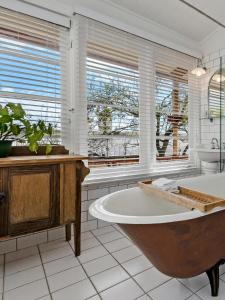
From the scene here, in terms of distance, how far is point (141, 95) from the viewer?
2.54m

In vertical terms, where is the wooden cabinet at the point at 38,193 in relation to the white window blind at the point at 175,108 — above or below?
below

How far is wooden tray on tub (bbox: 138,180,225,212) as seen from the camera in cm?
115

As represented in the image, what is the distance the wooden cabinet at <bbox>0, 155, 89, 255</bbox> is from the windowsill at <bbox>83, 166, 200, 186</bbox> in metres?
0.46

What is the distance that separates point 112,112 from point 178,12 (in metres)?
1.49

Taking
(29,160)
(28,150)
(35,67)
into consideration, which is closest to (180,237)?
(29,160)

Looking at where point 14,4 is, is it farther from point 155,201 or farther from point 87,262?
point 87,262

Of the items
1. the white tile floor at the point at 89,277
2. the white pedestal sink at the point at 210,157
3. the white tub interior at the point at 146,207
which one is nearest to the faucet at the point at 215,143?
the white pedestal sink at the point at 210,157

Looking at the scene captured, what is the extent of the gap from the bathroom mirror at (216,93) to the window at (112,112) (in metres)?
1.22

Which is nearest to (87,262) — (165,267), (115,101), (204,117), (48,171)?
(165,267)

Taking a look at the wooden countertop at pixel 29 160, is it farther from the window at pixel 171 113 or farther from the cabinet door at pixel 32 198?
the window at pixel 171 113

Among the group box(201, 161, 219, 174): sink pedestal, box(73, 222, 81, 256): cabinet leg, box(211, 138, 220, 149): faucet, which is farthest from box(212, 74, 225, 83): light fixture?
box(73, 222, 81, 256): cabinet leg

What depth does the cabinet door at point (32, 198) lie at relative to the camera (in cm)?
140

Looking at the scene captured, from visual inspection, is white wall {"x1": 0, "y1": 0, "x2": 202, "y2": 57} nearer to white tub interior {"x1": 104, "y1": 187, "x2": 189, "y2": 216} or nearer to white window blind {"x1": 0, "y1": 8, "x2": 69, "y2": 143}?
white window blind {"x1": 0, "y1": 8, "x2": 69, "y2": 143}

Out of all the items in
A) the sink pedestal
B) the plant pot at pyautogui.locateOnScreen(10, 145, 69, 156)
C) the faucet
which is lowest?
the sink pedestal
